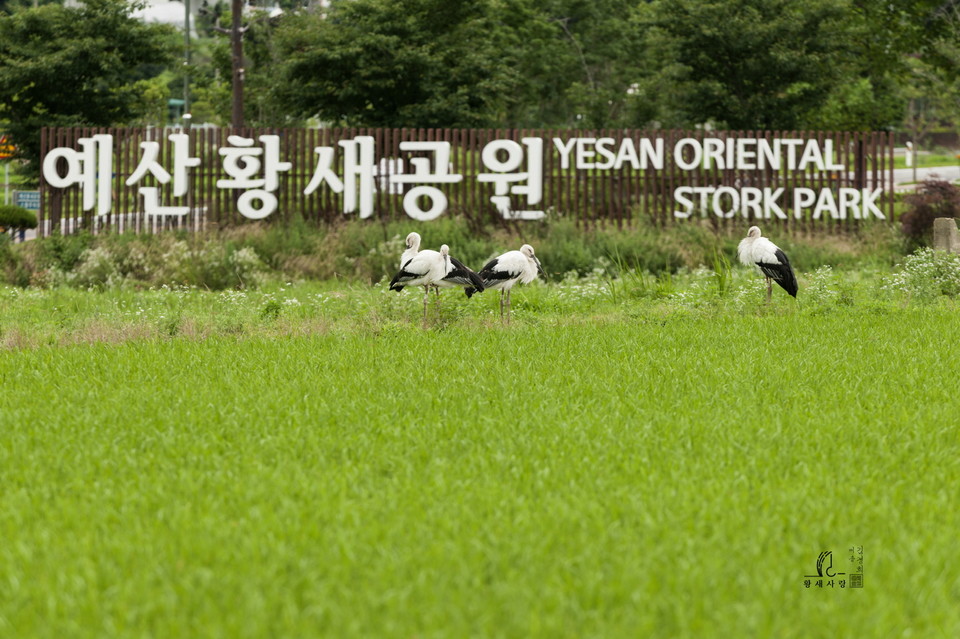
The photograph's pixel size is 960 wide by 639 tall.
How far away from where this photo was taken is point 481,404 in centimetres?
783

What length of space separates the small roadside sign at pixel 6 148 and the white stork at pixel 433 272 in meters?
20.1

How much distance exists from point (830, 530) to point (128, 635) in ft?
9.67

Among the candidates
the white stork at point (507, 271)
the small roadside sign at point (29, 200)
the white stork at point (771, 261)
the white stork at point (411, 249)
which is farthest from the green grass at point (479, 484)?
the small roadside sign at point (29, 200)

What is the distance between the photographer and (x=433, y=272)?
12.0 m

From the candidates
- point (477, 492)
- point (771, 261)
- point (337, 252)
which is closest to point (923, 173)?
point (337, 252)

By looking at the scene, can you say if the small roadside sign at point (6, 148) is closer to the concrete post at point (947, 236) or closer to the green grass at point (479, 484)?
the green grass at point (479, 484)

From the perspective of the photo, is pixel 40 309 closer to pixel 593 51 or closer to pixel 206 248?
pixel 206 248

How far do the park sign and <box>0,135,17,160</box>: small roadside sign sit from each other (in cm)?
871

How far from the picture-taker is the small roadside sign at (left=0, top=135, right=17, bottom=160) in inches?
1138

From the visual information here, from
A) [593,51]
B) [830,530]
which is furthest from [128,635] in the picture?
[593,51]

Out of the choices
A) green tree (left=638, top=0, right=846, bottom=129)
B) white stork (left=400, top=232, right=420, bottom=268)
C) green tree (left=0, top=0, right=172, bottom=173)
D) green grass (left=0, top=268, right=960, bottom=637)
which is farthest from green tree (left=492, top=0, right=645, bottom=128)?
green grass (left=0, top=268, right=960, bottom=637)

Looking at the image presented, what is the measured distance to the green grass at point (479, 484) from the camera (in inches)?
171

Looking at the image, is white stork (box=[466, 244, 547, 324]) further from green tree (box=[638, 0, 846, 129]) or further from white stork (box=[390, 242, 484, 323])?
green tree (box=[638, 0, 846, 129])

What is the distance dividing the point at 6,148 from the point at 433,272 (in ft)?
72.0
